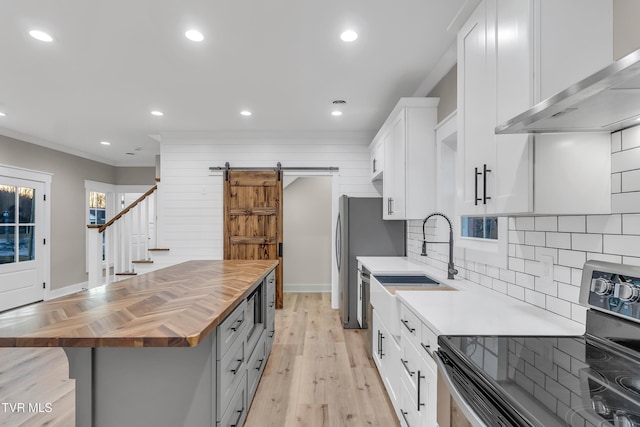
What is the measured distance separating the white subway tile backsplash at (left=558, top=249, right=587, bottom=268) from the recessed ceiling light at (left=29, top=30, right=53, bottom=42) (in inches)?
141

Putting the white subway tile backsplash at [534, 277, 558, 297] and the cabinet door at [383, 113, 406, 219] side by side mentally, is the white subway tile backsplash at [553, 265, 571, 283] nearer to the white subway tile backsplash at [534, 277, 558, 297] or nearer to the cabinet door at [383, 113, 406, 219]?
the white subway tile backsplash at [534, 277, 558, 297]

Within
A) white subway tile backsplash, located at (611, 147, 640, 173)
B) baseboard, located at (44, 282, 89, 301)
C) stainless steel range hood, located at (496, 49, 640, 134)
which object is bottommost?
baseboard, located at (44, 282, 89, 301)

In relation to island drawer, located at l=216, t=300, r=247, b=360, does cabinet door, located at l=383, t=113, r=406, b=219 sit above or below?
above

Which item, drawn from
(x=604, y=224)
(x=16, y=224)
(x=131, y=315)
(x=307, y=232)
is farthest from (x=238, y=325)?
(x=16, y=224)

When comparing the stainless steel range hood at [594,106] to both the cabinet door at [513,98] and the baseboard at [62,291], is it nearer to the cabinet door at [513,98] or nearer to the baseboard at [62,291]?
the cabinet door at [513,98]

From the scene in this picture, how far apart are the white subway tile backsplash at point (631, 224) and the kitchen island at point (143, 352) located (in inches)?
65.6

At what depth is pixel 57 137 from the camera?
5.36 metres

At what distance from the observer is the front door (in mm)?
4988

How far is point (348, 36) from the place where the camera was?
2428 mm

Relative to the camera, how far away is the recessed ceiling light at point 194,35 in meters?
2.39

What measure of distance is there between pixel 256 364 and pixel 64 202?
18.4 feet

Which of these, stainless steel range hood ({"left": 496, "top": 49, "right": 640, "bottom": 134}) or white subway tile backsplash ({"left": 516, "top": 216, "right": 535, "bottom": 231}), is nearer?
stainless steel range hood ({"left": 496, "top": 49, "right": 640, "bottom": 134})

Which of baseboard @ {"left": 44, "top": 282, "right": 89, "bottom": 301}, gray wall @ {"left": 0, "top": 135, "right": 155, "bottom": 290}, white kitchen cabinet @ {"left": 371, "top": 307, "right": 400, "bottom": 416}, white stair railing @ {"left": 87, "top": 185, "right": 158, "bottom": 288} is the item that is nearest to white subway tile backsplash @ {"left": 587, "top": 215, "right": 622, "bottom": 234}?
white kitchen cabinet @ {"left": 371, "top": 307, "right": 400, "bottom": 416}

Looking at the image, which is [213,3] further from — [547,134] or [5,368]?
[5,368]
